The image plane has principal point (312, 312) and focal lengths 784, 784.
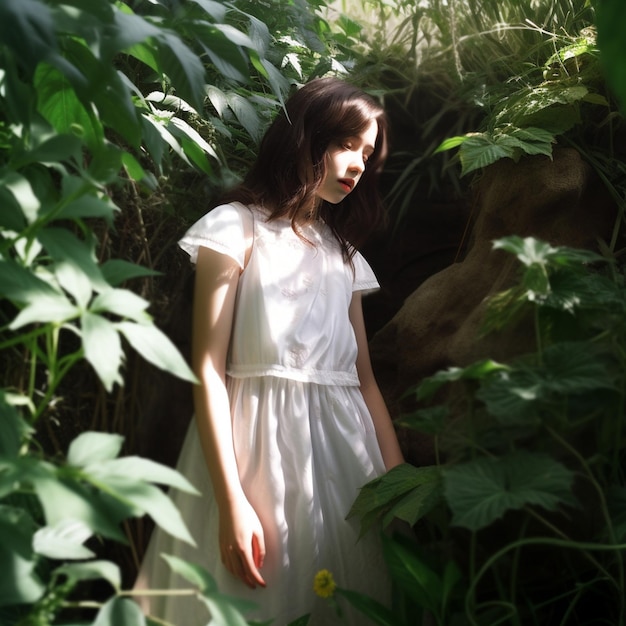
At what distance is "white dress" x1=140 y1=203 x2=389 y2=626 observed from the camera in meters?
1.20

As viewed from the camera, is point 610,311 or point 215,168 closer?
point 610,311

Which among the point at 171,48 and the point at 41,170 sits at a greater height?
the point at 171,48

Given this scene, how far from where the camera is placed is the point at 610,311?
914 mm

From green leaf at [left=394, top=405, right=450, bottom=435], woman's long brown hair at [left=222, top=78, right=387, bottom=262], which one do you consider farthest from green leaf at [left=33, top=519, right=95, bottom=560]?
woman's long brown hair at [left=222, top=78, right=387, bottom=262]

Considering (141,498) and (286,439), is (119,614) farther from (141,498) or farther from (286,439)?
(286,439)

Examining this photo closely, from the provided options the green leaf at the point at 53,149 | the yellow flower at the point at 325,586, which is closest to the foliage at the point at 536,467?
the yellow flower at the point at 325,586

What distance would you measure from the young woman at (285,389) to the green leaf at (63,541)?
0.40 m

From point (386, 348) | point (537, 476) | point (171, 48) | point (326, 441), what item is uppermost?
point (171, 48)

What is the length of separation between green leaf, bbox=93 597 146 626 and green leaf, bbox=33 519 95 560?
5cm

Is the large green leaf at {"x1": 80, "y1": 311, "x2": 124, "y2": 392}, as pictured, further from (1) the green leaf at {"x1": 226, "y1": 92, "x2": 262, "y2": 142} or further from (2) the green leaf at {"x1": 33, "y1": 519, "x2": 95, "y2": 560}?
(1) the green leaf at {"x1": 226, "y1": 92, "x2": 262, "y2": 142}

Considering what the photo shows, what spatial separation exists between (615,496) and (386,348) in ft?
2.70

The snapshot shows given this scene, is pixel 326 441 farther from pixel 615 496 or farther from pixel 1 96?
pixel 1 96

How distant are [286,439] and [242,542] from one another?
18cm

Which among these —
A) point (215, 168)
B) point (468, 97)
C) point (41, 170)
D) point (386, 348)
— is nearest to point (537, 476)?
point (41, 170)
